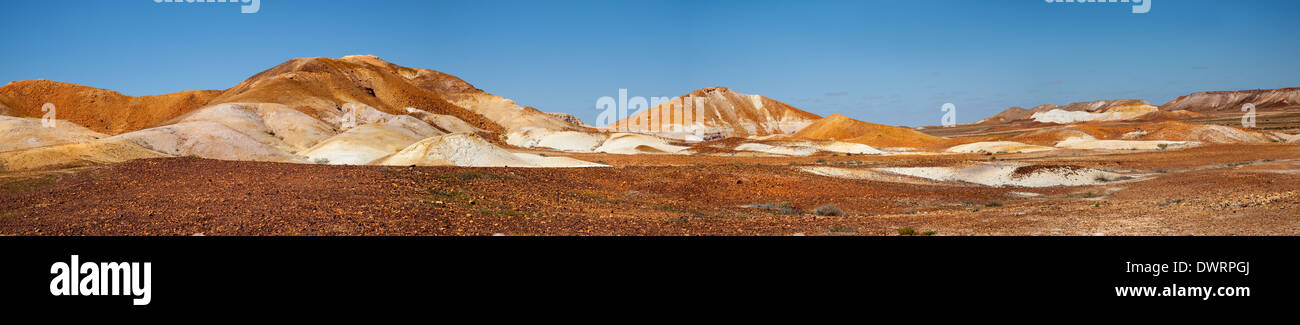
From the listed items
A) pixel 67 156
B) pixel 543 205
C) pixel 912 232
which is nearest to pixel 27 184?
pixel 67 156

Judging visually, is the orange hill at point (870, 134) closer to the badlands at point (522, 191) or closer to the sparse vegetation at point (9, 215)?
the badlands at point (522, 191)

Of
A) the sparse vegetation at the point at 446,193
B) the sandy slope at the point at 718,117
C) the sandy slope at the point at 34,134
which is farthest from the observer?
the sandy slope at the point at 718,117

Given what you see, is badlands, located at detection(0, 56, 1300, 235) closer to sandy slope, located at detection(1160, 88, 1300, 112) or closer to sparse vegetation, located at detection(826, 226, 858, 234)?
sparse vegetation, located at detection(826, 226, 858, 234)

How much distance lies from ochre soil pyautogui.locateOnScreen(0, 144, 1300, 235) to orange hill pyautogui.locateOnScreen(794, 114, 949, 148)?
58415 mm

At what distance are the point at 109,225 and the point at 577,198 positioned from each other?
10247 millimetres

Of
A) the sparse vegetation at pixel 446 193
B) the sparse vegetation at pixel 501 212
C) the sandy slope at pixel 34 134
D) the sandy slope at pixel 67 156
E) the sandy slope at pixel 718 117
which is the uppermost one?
the sandy slope at pixel 718 117

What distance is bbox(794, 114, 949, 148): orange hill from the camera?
3305 inches

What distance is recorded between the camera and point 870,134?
89438 millimetres

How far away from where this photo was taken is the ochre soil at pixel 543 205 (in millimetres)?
12812

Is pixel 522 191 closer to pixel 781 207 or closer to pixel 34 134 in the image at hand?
pixel 781 207

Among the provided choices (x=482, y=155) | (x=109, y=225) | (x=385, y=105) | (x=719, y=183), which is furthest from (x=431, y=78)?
(x=109, y=225)

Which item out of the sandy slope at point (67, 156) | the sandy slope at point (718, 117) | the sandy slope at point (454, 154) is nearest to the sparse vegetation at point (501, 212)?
the sandy slope at point (67, 156)

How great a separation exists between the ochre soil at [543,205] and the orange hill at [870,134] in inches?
2300

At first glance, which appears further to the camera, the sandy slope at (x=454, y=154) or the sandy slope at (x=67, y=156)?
the sandy slope at (x=454, y=154)
